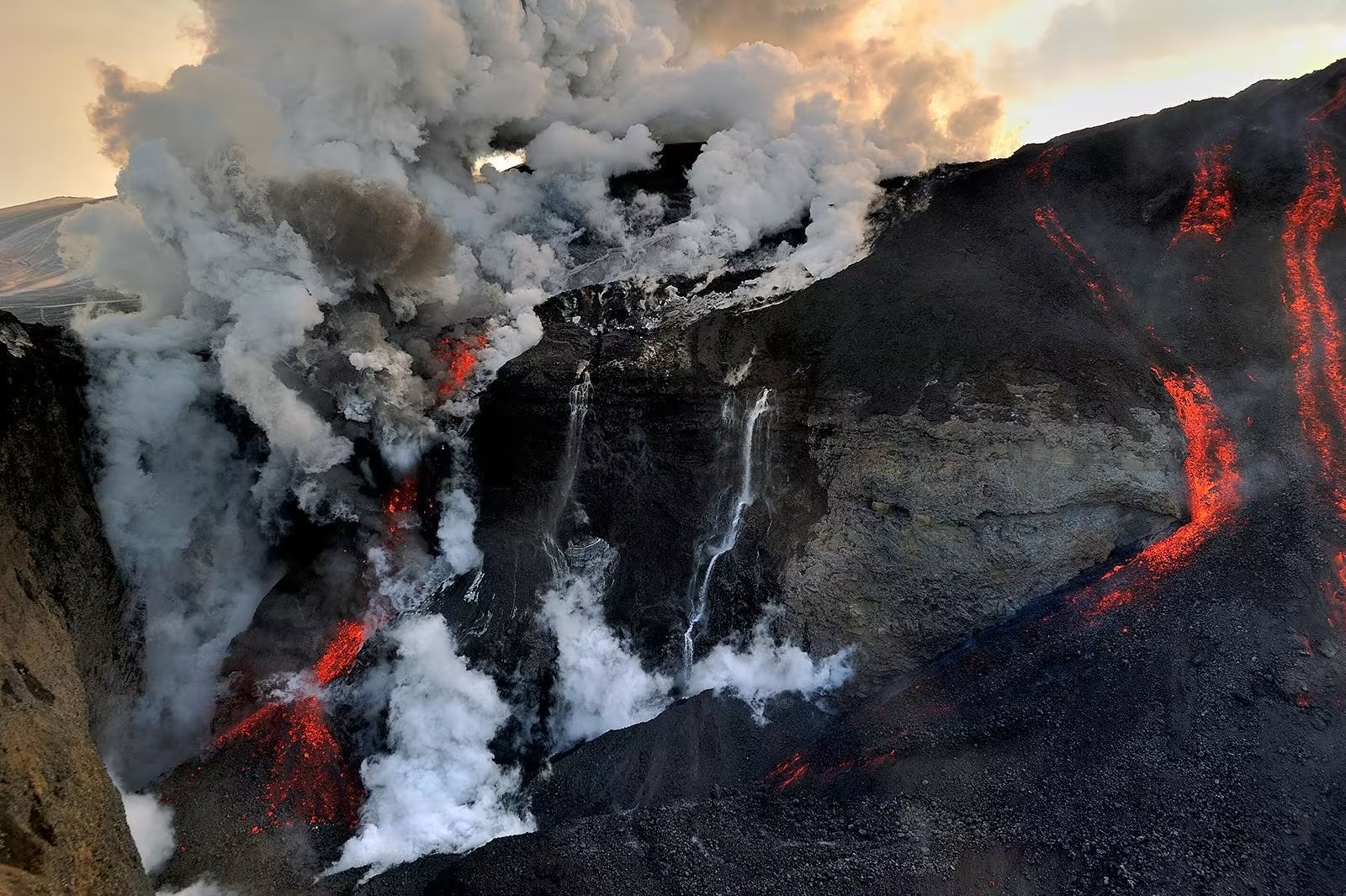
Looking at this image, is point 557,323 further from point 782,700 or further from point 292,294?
point 782,700

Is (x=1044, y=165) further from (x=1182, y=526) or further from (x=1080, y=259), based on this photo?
(x=1182, y=526)

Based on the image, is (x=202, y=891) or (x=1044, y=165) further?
(x=1044, y=165)

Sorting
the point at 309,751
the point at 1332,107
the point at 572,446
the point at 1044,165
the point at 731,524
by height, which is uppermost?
the point at 1044,165

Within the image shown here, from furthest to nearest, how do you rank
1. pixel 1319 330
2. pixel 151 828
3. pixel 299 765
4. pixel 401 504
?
pixel 401 504, pixel 1319 330, pixel 299 765, pixel 151 828

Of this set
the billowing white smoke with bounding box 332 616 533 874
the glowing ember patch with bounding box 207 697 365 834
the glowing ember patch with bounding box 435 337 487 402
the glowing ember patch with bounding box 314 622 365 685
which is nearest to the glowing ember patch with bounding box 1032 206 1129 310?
the glowing ember patch with bounding box 435 337 487 402

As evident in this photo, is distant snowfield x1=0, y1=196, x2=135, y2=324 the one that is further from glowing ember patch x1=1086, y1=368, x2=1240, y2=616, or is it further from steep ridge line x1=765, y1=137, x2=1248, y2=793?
glowing ember patch x1=1086, y1=368, x2=1240, y2=616

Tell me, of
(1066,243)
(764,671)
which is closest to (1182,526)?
(1066,243)

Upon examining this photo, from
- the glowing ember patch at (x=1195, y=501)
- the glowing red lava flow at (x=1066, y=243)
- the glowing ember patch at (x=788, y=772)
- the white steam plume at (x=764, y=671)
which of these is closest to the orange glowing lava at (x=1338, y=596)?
the glowing ember patch at (x=1195, y=501)
